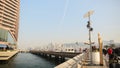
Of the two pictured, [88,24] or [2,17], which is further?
[2,17]

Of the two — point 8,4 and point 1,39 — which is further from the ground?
point 8,4

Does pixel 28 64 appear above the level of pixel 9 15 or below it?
below

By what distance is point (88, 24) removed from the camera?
18.3 metres

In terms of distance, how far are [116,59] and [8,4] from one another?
127035 mm

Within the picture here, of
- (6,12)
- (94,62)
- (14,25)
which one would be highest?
(6,12)

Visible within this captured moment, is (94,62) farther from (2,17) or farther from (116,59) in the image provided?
(2,17)

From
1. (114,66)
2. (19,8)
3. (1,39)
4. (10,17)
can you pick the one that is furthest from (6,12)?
(114,66)

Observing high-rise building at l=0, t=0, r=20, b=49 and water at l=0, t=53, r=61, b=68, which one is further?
high-rise building at l=0, t=0, r=20, b=49

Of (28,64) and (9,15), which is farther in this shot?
(9,15)

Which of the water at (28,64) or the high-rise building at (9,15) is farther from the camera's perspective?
the high-rise building at (9,15)

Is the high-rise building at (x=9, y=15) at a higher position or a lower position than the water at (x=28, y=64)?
higher

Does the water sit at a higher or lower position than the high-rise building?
lower

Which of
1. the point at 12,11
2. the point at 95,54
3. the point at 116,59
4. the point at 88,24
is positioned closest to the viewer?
the point at 116,59

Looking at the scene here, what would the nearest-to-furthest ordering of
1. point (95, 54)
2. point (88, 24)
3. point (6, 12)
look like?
point (95, 54) → point (88, 24) → point (6, 12)
